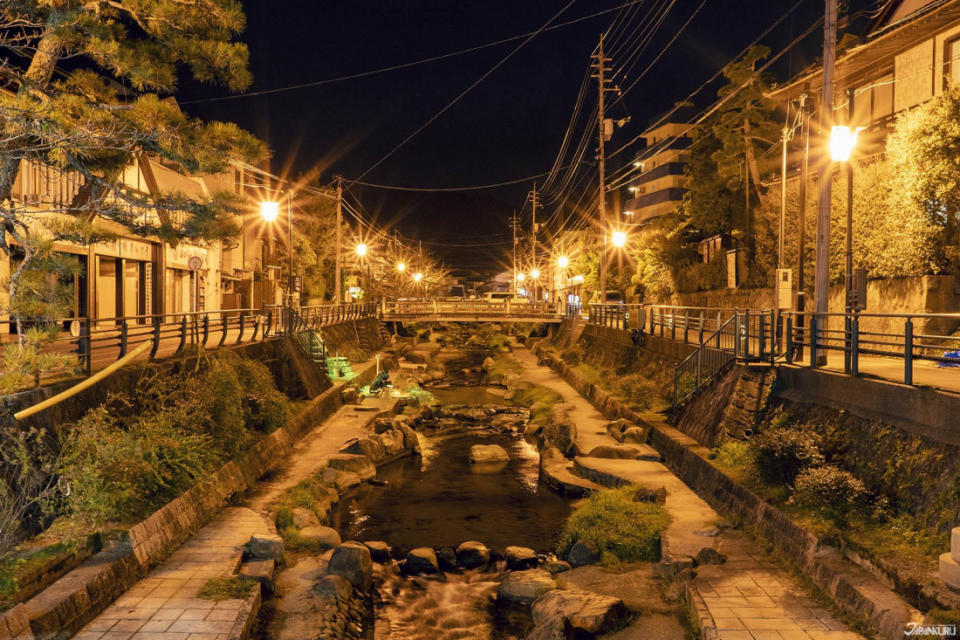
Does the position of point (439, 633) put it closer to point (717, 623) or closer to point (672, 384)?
point (717, 623)

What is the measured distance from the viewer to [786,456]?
10.7 meters

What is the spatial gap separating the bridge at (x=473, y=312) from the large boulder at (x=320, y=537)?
37171 mm

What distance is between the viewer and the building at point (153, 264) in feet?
70.3

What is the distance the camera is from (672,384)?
800 inches

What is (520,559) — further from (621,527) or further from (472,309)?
(472,309)

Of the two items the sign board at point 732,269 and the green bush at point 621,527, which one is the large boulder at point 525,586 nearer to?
the green bush at point 621,527

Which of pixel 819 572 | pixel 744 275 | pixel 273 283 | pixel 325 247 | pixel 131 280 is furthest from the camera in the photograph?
pixel 325 247

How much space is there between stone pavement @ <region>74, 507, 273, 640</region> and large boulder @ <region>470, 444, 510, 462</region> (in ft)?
30.1

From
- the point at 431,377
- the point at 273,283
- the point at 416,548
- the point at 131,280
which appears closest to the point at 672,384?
the point at 416,548

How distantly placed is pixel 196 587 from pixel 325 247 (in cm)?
4101

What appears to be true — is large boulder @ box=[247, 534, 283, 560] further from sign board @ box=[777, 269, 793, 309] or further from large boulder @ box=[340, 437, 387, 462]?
sign board @ box=[777, 269, 793, 309]

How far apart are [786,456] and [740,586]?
2.94 metres

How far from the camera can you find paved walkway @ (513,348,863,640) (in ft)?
23.5

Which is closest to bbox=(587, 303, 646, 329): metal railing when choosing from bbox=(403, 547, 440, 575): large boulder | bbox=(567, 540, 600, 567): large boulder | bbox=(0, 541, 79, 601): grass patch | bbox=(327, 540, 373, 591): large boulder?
bbox=(567, 540, 600, 567): large boulder
